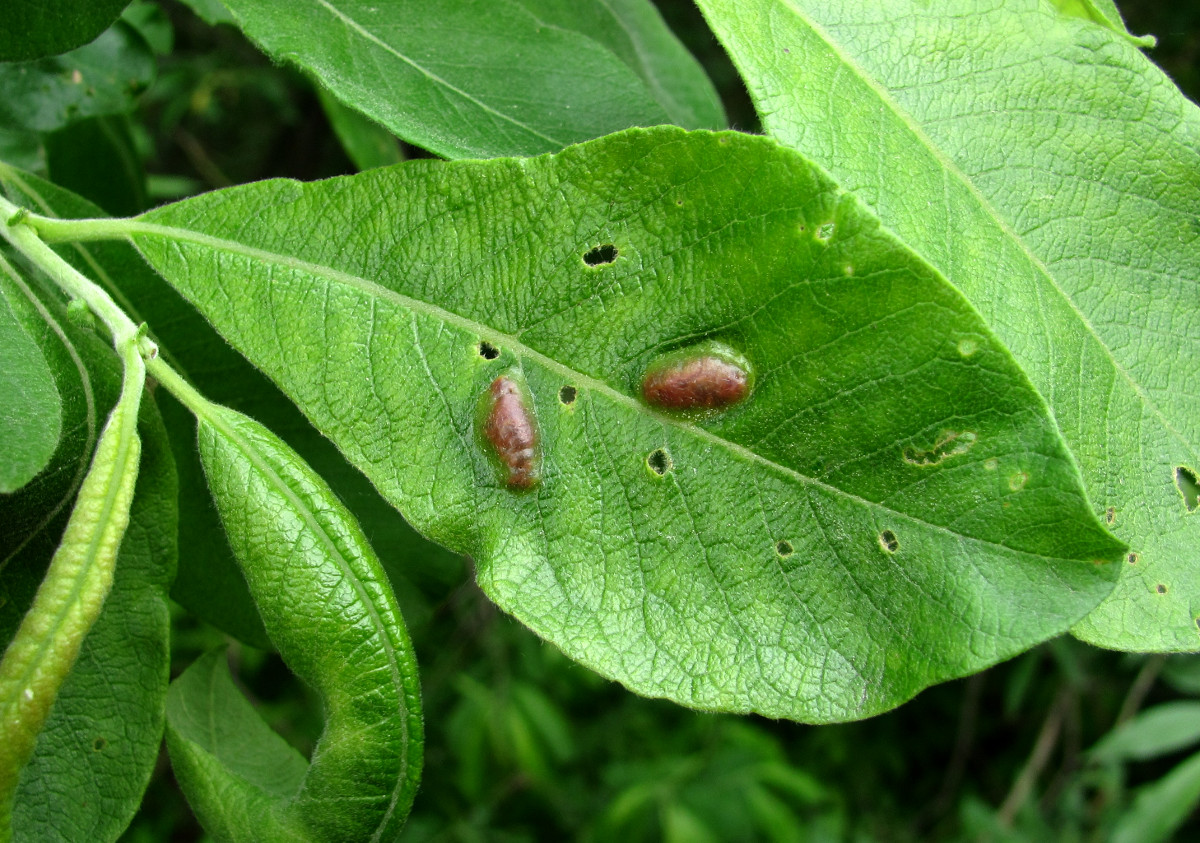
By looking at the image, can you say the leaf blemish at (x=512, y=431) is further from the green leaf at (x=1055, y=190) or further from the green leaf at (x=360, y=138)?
the green leaf at (x=360, y=138)

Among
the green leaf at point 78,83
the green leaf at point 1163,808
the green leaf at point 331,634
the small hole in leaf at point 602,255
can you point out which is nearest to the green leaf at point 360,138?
the green leaf at point 78,83

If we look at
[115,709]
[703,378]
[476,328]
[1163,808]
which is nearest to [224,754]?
[115,709]

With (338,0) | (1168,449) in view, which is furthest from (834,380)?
(338,0)

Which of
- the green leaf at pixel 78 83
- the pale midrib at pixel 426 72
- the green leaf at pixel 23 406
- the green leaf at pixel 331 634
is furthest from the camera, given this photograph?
the green leaf at pixel 78 83

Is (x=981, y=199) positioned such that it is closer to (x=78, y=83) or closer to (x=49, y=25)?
(x=49, y=25)

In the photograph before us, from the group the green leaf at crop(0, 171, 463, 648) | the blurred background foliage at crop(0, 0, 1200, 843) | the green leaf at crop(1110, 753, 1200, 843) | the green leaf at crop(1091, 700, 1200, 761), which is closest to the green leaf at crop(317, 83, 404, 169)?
the green leaf at crop(0, 171, 463, 648)

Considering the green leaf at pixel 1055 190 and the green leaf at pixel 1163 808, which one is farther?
the green leaf at pixel 1163 808

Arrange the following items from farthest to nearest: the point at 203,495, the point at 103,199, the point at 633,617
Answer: the point at 103,199 < the point at 203,495 < the point at 633,617

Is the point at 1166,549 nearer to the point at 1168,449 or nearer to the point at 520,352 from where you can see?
the point at 1168,449
